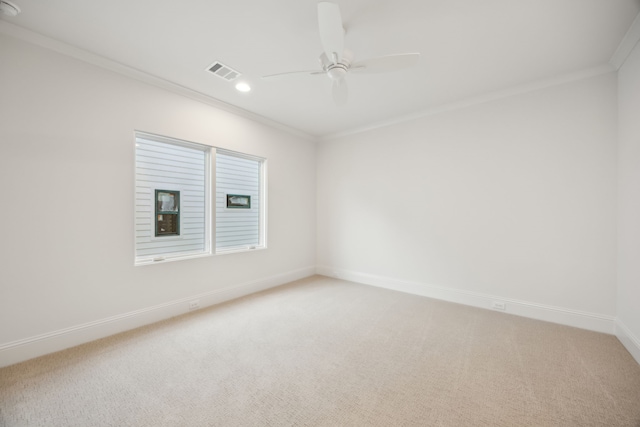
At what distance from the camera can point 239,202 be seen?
387 cm

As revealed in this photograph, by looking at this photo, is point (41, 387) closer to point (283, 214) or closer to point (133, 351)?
point (133, 351)

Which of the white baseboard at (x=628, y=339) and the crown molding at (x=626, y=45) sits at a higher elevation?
the crown molding at (x=626, y=45)

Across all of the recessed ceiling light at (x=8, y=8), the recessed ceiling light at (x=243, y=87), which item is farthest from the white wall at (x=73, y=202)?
the recessed ceiling light at (x=243, y=87)

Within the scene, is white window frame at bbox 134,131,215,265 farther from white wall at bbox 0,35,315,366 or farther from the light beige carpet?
the light beige carpet

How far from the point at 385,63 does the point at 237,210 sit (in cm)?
290

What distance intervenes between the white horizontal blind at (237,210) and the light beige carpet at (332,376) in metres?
1.24

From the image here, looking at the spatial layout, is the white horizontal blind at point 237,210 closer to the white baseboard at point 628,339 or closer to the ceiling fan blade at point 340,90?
the ceiling fan blade at point 340,90

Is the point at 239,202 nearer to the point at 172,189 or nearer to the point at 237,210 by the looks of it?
the point at 237,210

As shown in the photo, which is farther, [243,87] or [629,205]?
[243,87]

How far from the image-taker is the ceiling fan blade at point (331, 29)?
1510 millimetres

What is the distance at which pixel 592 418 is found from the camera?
1509mm

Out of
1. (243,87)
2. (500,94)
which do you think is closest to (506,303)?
(500,94)

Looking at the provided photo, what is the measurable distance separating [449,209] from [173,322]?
4.00 m

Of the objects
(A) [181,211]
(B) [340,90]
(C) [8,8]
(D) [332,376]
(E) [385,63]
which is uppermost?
(C) [8,8]
